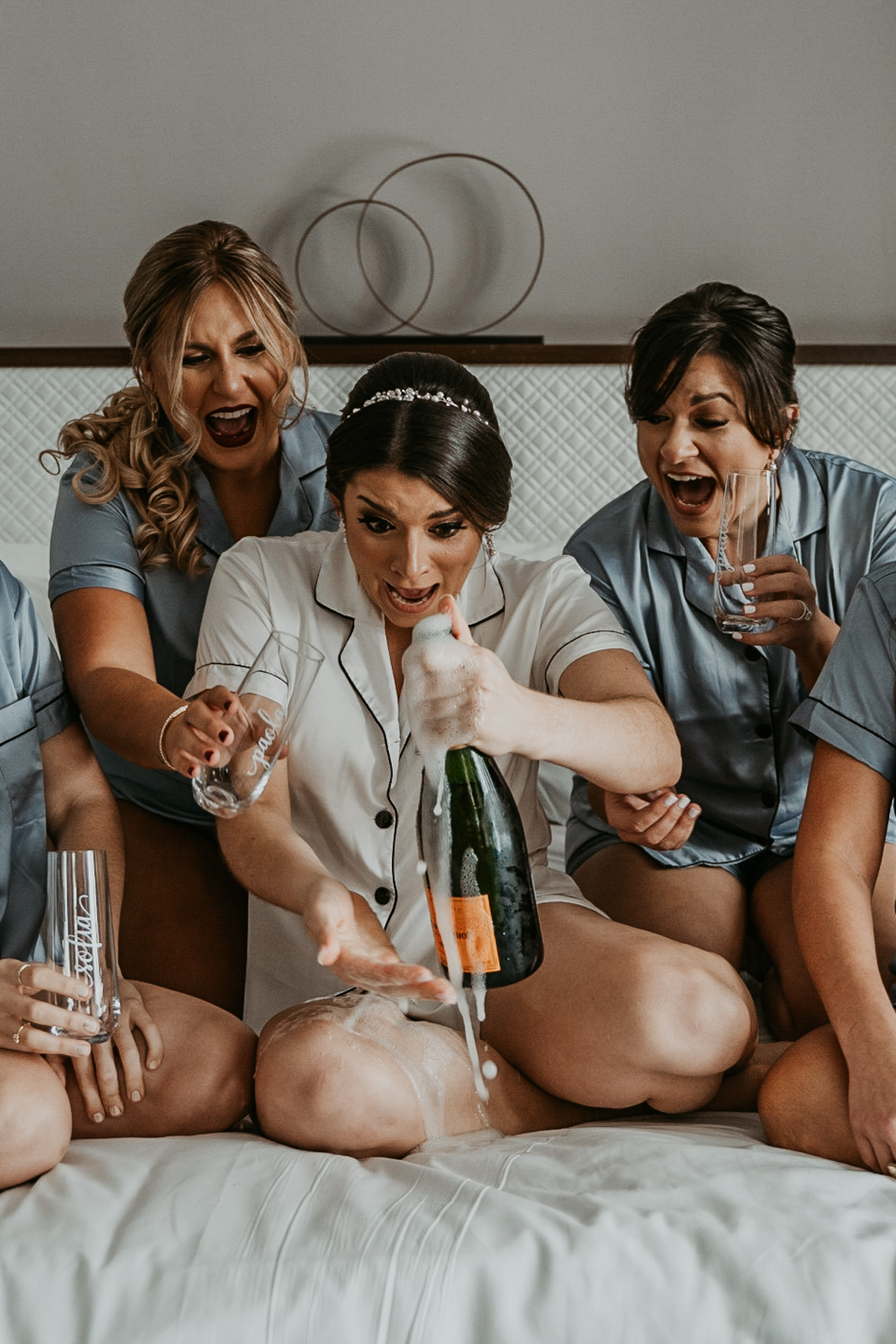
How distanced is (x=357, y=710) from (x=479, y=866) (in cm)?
27

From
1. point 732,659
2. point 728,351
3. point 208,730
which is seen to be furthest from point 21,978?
point 728,351

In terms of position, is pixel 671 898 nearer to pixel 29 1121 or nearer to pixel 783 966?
pixel 783 966

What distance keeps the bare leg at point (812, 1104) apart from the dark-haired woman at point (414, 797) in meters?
0.07

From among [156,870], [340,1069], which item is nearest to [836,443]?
[156,870]

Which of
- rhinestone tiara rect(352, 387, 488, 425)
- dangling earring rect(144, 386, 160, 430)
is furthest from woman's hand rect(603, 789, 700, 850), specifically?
dangling earring rect(144, 386, 160, 430)

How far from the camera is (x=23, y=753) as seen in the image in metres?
1.59

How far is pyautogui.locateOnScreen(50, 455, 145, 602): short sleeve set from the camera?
187 centimetres

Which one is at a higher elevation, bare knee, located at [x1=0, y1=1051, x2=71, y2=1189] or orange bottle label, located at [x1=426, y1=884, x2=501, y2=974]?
orange bottle label, located at [x1=426, y1=884, x2=501, y2=974]

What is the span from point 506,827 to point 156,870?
658 millimetres

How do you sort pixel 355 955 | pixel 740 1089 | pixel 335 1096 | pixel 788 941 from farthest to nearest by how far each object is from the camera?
pixel 788 941, pixel 740 1089, pixel 335 1096, pixel 355 955

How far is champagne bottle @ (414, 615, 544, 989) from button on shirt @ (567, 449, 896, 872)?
0.46 metres

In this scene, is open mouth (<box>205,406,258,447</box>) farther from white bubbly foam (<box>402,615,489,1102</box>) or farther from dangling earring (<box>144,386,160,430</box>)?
white bubbly foam (<box>402,615,489,1102</box>)

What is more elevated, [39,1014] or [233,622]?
[233,622]

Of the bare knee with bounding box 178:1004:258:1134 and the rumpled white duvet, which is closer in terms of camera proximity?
the rumpled white duvet
